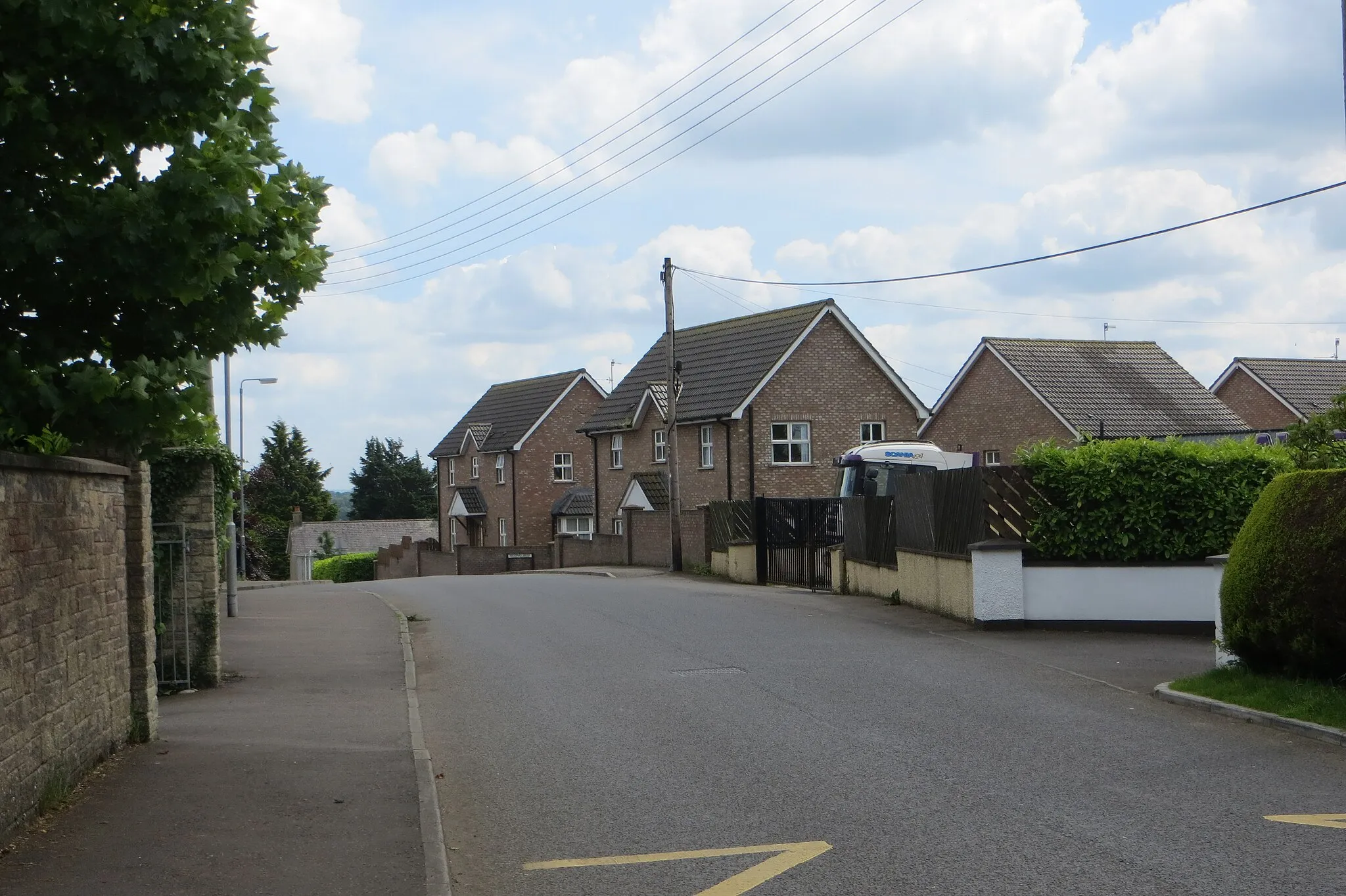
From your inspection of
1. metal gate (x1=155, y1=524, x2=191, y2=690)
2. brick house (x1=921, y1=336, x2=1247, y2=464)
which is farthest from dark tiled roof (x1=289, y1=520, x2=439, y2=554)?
metal gate (x1=155, y1=524, x2=191, y2=690)

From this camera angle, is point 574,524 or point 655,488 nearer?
point 655,488

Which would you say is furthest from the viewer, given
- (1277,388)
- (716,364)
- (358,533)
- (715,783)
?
(358,533)

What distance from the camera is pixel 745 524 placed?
32.8m

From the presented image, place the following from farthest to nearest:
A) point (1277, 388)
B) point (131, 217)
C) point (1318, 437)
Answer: point (1277, 388) < point (1318, 437) < point (131, 217)

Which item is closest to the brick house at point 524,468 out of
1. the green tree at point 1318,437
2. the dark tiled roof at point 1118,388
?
the dark tiled roof at point 1118,388

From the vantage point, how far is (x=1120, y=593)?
18.2m

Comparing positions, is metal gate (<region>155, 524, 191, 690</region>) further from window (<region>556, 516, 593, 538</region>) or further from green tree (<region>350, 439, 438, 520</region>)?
green tree (<region>350, 439, 438, 520</region>)

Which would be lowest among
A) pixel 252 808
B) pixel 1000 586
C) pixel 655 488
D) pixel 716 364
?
pixel 252 808

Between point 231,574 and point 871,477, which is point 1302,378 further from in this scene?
point 231,574

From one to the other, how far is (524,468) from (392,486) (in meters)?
42.9

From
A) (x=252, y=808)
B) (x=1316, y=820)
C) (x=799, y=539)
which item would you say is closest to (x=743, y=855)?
(x=252, y=808)

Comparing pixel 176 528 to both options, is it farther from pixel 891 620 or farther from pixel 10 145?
pixel 891 620

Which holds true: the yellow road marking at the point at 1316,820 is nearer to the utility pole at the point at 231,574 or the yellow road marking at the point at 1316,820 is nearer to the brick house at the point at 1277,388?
the utility pole at the point at 231,574

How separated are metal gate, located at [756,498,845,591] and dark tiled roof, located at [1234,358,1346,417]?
1213 inches
